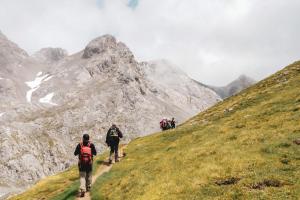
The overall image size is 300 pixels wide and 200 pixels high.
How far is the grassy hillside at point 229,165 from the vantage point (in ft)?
79.6

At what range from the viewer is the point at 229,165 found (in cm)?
2839

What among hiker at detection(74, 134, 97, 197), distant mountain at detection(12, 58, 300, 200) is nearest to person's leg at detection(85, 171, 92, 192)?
hiker at detection(74, 134, 97, 197)

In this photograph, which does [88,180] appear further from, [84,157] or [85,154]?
[85,154]

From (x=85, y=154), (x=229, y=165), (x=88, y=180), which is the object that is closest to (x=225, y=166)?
(x=229, y=165)

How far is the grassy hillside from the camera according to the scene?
955 inches

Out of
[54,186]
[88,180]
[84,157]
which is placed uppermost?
[84,157]

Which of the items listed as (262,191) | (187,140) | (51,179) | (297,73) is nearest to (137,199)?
(262,191)

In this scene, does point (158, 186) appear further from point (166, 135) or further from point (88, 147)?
point (166, 135)

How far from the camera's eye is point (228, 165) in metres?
28.4

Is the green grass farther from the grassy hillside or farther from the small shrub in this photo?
the small shrub

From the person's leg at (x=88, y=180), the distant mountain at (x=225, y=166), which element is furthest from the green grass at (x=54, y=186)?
the person's leg at (x=88, y=180)

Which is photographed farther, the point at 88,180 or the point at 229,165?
the point at 88,180

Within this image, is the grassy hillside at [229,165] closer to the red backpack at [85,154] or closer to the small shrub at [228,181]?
the small shrub at [228,181]

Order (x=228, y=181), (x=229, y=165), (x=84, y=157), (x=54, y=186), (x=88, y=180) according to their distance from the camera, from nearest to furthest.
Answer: (x=228, y=181) → (x=229, y=165) → (x=84, y=157) → (x=88, y=180) → (x=54, y=186)
